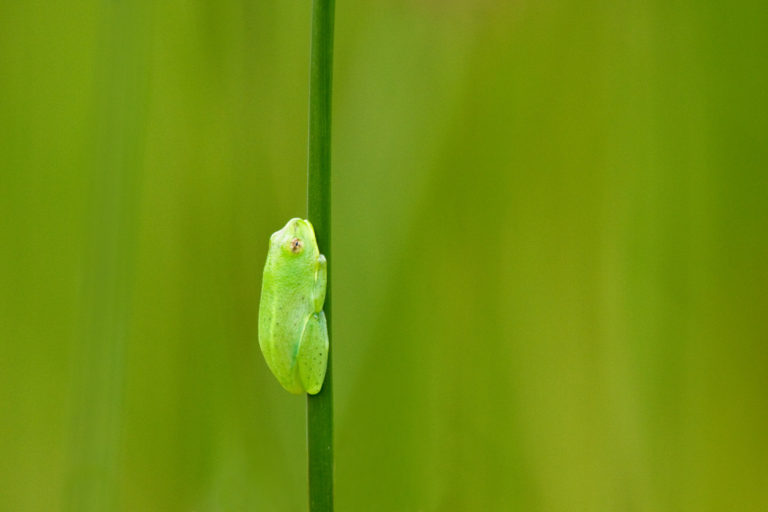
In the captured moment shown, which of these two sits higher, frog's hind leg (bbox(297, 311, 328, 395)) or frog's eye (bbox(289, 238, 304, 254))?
frog's eye (bbox(289, 238, 304, 254))

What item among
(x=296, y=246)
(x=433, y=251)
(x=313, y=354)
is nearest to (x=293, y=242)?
(x=296, y=246)

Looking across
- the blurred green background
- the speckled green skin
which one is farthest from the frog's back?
the blurred green background

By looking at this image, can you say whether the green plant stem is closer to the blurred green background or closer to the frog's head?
the frog's head

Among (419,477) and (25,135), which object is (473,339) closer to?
(419,477)

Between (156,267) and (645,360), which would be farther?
(156,267)

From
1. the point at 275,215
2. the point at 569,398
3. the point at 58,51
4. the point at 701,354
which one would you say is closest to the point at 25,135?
the point at 58,51

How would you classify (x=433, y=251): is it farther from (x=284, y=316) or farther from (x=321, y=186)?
(x=321, y=186)
